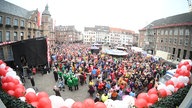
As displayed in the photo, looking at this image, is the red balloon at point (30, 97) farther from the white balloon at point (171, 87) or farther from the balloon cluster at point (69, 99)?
the white balloon at point (171, 87)

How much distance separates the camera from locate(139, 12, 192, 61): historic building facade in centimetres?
585

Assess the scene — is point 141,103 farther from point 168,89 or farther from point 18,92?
point 18,92

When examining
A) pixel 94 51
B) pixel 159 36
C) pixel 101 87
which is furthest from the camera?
pixel 94 51

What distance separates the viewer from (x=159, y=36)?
26.9 ft

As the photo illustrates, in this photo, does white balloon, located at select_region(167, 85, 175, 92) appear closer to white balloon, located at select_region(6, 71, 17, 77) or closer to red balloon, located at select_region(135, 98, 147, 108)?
red balloon, located at select_region(135, 98, 147, 108)

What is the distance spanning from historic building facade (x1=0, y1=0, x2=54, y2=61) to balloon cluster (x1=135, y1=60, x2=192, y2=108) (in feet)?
17.0

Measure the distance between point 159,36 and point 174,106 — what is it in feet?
13.9

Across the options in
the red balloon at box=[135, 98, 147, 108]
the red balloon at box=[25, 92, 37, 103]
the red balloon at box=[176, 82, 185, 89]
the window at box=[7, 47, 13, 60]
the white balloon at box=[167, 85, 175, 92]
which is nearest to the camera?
the red balloon at box=[25, 92, 37, 103]

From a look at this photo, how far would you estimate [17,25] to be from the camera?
18.2 feet

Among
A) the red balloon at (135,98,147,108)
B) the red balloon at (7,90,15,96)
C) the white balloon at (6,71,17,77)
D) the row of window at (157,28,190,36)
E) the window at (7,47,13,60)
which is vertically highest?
the row of window at (157,28,190,36)

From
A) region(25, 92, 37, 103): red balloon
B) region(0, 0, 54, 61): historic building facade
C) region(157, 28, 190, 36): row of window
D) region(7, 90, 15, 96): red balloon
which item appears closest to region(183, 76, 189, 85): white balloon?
region(157, 28, 190, 36): row of window

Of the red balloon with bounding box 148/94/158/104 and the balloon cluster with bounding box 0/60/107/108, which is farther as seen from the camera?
the red balloon with bounding box 148/94/158/104

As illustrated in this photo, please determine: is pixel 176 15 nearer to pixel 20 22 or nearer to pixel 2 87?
pixel 20 22

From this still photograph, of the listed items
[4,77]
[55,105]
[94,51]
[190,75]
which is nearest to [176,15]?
[190,75]
